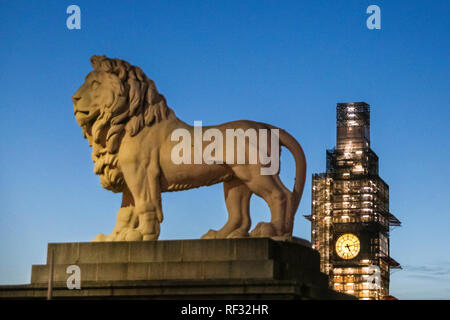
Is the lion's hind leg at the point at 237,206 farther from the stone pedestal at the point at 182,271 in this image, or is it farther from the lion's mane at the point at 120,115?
the lion's mane at the point at 120,115

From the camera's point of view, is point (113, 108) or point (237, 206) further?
point (237, 206)

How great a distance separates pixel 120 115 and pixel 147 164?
3.47 ft

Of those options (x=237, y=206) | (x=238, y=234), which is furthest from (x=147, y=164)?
(x=238, y=234)

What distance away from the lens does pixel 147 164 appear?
17.5 meters

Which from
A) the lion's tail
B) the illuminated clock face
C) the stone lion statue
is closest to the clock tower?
the illuminated clock face

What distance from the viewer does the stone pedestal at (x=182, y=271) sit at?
1547 centimetres

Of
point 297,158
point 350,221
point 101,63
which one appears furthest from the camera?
point 350,221

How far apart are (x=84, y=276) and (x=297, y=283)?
387 centimetres

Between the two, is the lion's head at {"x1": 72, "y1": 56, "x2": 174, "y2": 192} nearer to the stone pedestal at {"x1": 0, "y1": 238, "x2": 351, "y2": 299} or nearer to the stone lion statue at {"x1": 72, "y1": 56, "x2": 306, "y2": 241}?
the stone lion statue at {"x1": 72, "y1": 56, "x2": 306, "y2": 241}

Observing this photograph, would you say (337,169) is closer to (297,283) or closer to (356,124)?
(356,124)

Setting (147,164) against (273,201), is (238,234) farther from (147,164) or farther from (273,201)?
(147,164)

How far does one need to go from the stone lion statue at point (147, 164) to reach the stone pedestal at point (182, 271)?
59cm

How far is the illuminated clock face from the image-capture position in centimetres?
9150

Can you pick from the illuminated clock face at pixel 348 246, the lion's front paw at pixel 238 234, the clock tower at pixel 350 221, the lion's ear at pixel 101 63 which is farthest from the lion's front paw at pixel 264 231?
the illuminated clock face at pixel 348 246
